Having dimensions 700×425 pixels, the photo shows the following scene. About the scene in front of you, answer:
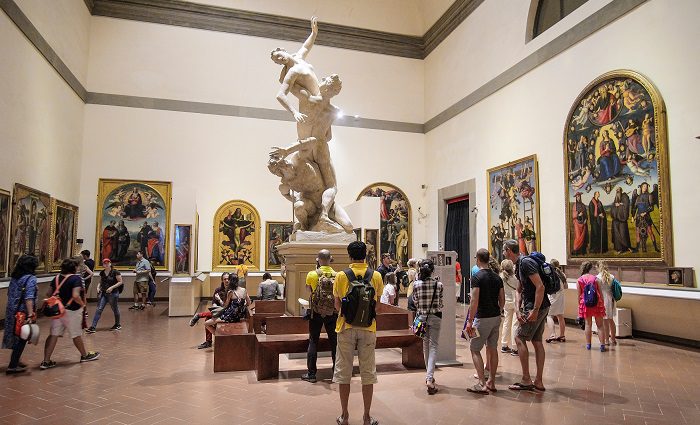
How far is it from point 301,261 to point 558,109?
7.93 m

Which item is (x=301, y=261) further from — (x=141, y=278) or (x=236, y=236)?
(x=236, y=236)

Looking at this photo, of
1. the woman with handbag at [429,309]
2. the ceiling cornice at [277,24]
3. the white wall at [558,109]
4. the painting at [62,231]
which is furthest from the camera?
the ceiling cornice at [277,24]

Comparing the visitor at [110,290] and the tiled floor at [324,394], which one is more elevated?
the visitor at [110,290]

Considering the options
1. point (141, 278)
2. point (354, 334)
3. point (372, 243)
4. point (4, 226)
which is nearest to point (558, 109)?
point (372, 243)

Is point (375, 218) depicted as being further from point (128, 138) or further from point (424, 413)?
point (424, 413)

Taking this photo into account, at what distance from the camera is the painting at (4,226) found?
30.2 feet

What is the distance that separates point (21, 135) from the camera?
33.6 ft

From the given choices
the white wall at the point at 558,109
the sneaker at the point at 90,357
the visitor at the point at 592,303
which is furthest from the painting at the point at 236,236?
the visitor at the point at 592,303

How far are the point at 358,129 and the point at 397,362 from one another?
12.7 meters

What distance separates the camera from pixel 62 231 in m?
13.0

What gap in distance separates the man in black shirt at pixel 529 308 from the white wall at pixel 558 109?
184 inches

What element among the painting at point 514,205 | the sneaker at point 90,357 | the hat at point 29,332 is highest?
the painting at point 514,205

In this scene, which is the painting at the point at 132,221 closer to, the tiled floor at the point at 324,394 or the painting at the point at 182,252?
the painting at the point at 182,252

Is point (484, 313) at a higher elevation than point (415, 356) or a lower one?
higher
